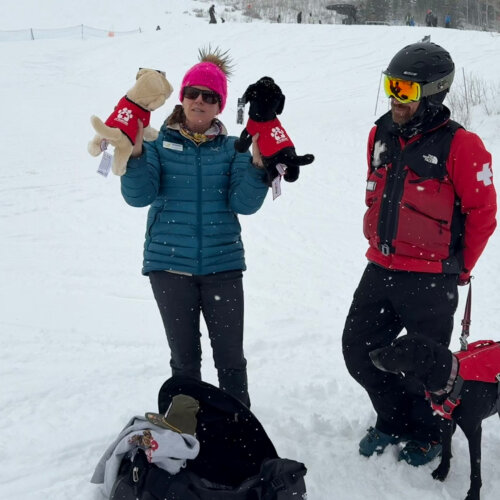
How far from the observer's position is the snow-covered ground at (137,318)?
9.66ft

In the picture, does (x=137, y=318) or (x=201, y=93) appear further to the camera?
(x=137, y=318)

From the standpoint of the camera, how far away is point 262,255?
6277 mm

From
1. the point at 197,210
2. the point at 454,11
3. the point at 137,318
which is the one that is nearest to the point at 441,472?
the point at 197,210

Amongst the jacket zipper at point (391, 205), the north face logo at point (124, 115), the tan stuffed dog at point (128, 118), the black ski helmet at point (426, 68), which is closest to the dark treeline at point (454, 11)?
the black ski helmet at point (426, 68)

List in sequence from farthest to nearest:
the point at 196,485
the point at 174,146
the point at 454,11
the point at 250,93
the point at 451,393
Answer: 1. the point at 454,11
2. the point at 174,146
3. the point at 451,393
4. the point at 250,93
5. the point at 196,485

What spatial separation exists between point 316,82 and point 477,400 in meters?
18.3

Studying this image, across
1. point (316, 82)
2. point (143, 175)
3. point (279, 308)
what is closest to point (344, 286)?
point (279, 308)

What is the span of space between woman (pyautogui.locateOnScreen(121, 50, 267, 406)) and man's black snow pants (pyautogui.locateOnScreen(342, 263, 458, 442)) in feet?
2.11

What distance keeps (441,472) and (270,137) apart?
190 cm

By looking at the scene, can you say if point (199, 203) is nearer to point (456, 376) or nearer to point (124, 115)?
point (124, 115)

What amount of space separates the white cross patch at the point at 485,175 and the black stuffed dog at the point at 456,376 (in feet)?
2.45

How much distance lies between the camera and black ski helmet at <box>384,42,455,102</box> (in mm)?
2494

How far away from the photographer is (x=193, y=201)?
109 inches

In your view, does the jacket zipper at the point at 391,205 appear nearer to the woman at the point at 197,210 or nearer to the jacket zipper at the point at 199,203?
the woman at the point at 197,210
